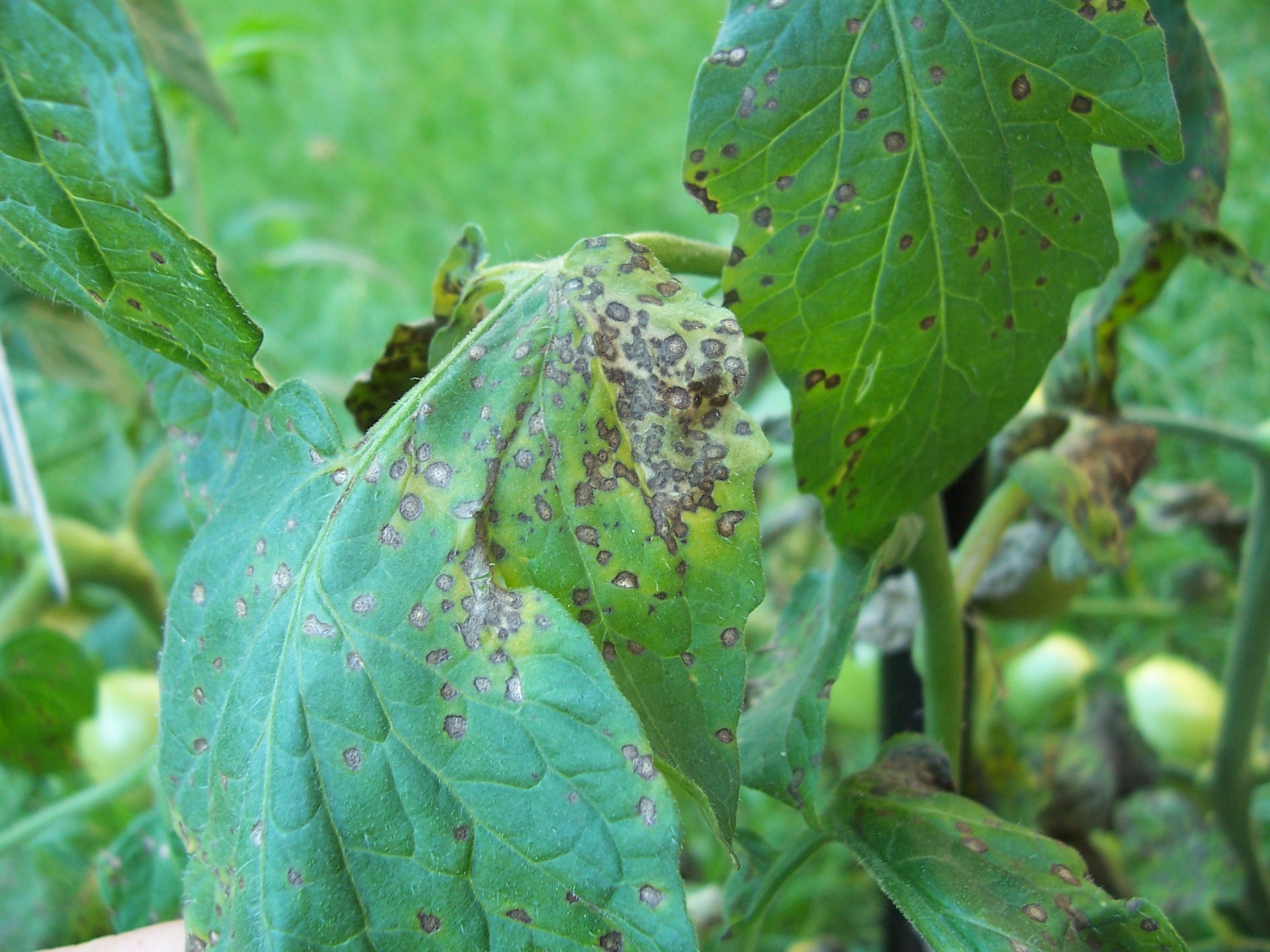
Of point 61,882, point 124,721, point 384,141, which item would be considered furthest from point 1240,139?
point 61,882

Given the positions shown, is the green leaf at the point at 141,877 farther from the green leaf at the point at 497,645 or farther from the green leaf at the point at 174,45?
the green leaf at the point at 174,45

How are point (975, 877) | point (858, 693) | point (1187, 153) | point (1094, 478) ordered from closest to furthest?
point (975, 877) → point (1187, 153) → point (1094, 478) → point (858, 693)

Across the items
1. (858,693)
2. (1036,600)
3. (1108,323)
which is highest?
(1108,323)

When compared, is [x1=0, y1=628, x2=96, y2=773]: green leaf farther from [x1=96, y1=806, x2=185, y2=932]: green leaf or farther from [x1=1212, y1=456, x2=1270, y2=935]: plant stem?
[x1=1212, y1=456, x2=1270, y2=935]: plant stem

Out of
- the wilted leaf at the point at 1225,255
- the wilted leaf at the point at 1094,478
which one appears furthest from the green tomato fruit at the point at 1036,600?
the wilted leaf at the point at 1225,255

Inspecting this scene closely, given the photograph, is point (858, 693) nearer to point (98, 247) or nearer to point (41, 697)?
point (41, 697)

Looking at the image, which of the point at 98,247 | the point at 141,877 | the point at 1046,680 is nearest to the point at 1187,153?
the point at 98,247

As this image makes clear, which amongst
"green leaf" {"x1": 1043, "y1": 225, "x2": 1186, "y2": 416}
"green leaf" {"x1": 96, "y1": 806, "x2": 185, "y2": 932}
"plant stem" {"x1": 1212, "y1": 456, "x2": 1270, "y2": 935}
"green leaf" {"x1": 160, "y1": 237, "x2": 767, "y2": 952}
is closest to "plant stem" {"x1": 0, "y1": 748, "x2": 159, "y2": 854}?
"green leaf" {"x1": 96, "y1": 806, "x2": 185, "y2": 932}

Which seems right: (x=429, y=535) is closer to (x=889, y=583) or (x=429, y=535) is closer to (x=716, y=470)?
(x=716, y=470)
